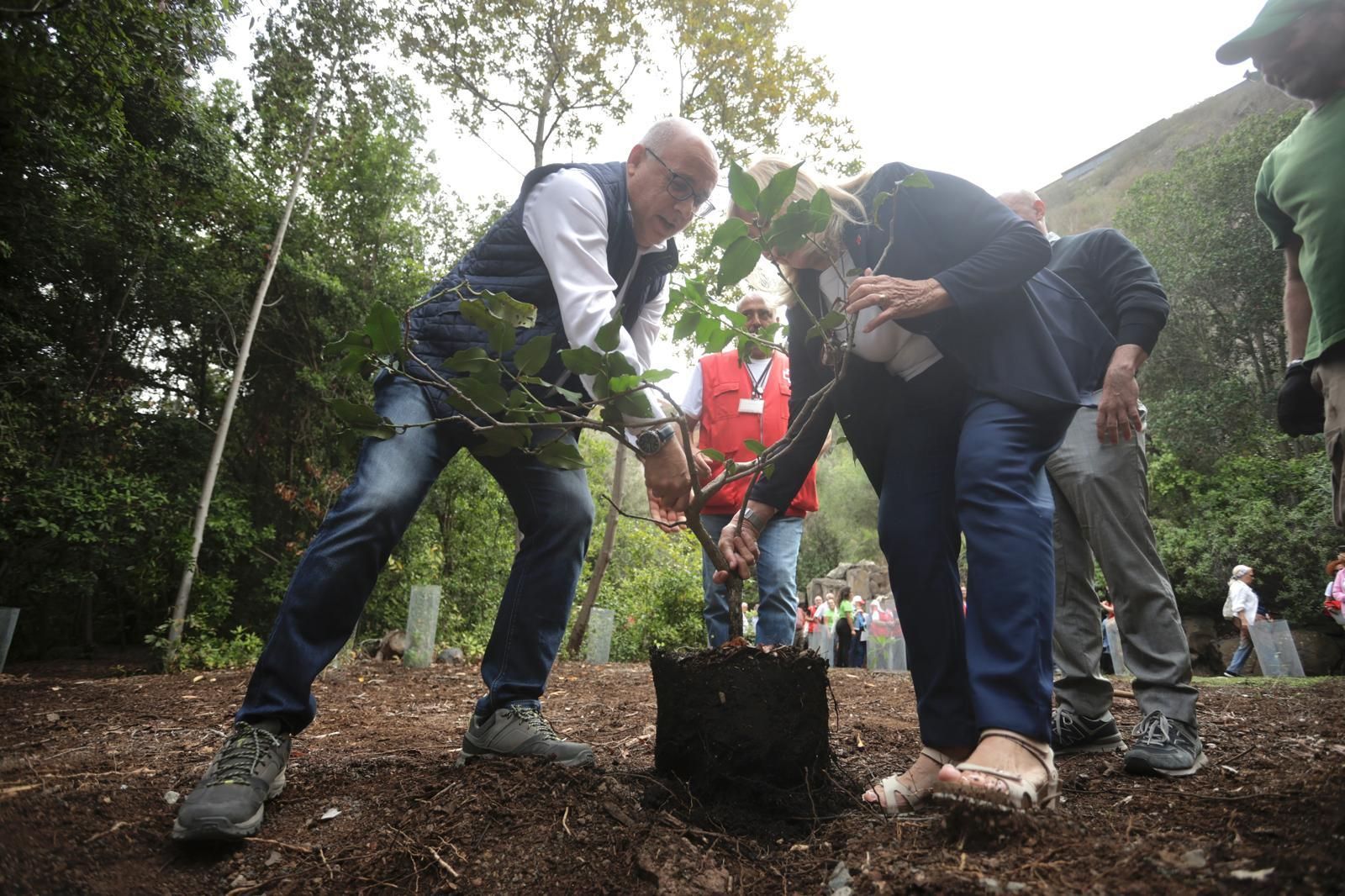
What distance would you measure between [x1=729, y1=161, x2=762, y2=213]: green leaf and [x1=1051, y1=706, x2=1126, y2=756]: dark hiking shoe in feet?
6.35

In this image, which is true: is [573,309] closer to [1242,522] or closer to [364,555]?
[364,555]

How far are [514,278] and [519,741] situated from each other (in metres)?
1.26

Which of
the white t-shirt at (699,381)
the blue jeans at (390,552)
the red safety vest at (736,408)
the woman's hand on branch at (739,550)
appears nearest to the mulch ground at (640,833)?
the blue jeans at (390,552)

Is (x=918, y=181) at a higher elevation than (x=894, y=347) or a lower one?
higher

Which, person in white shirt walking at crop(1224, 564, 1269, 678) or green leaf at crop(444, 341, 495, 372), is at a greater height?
green leaf at crop(444, 341, 495, 372)

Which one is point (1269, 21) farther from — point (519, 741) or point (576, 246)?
point (519, 741)

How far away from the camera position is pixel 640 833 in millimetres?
1391

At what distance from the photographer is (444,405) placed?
6.30 ft

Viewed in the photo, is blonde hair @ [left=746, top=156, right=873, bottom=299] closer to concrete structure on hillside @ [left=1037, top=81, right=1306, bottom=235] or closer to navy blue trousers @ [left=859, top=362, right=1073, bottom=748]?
navy blue trousers @ [left=859, top=362, right=1073, bottom=748]

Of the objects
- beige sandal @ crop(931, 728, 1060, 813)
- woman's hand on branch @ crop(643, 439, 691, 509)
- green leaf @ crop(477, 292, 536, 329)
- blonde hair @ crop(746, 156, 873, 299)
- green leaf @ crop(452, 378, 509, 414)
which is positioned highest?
blonde hair @ crop(746, 156, 873, 299)

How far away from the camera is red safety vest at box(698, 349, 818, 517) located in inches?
156

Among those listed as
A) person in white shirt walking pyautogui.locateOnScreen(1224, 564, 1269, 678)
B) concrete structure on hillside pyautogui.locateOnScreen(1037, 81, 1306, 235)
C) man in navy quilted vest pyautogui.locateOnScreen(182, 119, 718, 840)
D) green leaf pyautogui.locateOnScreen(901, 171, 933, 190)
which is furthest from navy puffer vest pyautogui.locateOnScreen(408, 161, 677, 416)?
concrete structure on hillside pyautogui.locateOnScreen(1037, 81, 1306, 235)

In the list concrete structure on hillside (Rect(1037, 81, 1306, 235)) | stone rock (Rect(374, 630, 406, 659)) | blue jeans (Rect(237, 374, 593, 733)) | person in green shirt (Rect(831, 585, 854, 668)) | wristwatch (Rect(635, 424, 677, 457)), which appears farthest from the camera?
concrete structure on hillside (Rect(1037, 81, 1306, 235))

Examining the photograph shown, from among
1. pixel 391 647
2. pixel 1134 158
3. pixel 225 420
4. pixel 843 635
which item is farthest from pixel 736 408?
pixel 1134 158
